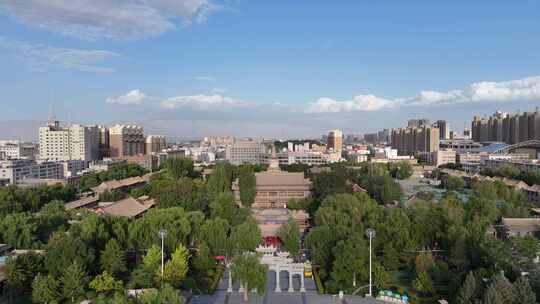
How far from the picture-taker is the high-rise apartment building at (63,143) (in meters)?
54.3

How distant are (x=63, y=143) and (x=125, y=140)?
46.0ft

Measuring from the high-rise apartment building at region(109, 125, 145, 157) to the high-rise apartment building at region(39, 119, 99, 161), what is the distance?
995 cm

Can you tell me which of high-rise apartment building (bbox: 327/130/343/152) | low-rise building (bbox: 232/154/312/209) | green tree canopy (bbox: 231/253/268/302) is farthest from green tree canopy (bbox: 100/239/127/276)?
high-rise apartment building (bbox: 327/130/343/152)

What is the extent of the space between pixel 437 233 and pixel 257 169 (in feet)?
90.5

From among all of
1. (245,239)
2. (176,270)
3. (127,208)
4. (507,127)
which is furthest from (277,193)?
(507,127)

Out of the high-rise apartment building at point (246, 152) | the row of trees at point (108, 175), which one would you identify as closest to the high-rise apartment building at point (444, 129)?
the high-rise apartment building at point (246, 152)

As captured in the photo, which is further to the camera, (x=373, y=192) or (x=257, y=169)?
(x=257, y=169)

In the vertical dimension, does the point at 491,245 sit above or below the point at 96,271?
above

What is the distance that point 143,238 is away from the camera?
15672mm

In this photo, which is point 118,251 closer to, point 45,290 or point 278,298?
point 45,290

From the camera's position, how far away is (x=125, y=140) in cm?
6794

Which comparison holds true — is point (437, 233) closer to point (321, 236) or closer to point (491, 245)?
point (491, 245)

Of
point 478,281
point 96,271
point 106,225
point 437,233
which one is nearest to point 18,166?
point 106,225

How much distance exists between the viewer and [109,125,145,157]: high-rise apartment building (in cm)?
6612
